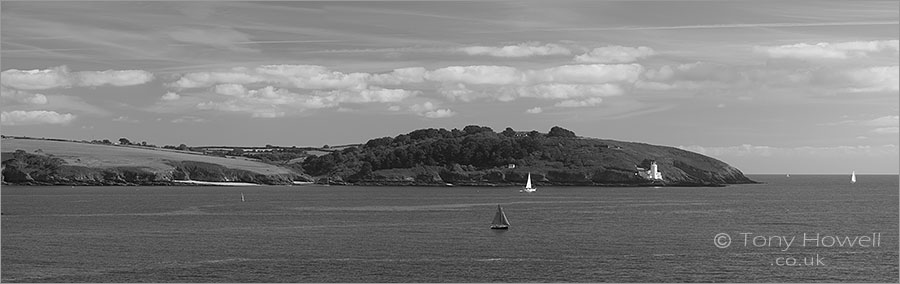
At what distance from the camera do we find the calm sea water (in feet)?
209

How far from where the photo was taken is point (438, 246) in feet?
263

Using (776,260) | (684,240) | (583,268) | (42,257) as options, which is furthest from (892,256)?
(42,257)

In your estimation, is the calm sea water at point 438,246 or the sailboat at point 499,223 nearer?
the calm sea water at point 438,246

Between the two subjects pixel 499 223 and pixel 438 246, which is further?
pixel 499 223

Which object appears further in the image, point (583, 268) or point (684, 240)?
point (684, 240)

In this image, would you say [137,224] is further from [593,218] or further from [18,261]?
[593,218]

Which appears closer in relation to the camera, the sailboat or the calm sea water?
the calm sea water

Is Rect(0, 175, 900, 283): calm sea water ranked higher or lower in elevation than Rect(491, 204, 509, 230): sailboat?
lower

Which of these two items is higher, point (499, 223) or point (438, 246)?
point (499, 223)

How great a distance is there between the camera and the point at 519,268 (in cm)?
6631

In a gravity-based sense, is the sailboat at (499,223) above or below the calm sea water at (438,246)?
above

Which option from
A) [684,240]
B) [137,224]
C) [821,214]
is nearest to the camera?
[684,240]

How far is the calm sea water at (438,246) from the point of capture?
209 ft

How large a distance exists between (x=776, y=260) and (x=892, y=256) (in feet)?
37.5
